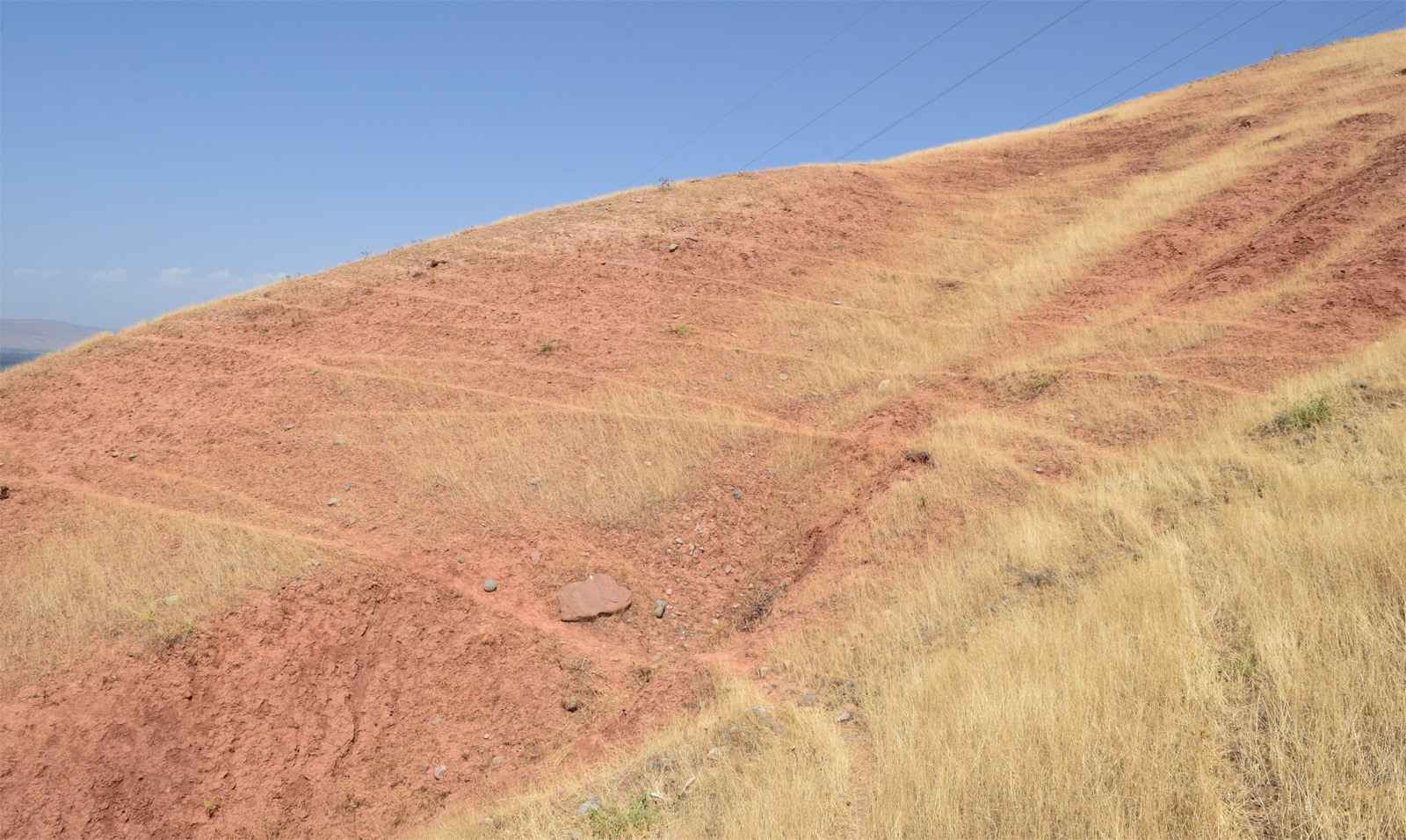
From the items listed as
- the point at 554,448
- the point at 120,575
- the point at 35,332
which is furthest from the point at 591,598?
the point at 35,332

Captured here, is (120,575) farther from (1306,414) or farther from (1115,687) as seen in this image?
(1306,414)

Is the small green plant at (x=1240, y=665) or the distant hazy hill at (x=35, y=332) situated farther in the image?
the distant hazy hill at (x=35, y=332)

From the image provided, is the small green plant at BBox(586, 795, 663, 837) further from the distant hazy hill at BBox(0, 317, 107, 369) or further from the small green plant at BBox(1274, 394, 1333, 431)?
the distant hazy hill at BBox(0, 317, 107, 369)

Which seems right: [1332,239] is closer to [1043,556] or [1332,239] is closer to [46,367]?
[1043,556]

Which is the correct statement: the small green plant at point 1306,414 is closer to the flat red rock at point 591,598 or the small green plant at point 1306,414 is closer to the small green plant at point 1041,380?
the small green plant at point 1041,380

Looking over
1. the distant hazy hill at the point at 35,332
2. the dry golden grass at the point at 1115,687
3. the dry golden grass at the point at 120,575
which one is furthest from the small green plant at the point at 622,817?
the distant hazy hill at the point at 35,332

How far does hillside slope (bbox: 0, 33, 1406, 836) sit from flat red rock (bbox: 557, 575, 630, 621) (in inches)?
7.3

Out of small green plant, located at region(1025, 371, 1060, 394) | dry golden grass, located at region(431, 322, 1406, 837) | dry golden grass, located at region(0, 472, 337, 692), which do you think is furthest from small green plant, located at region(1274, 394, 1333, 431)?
dry golden grass, located at region(0, 472, 337, 692)

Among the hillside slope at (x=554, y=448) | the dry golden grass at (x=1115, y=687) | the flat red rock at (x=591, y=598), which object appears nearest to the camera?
the dry golden grass at (x=1115, y=687)

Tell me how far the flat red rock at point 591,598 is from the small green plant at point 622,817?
12.2 ft

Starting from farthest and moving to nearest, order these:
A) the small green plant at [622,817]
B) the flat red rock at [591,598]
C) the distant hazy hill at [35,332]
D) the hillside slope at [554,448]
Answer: the distant hazy hill at [35,332]
the flat red rock at [591,598]
the hillside slope at [554,448]
the small green plant at [622,817]

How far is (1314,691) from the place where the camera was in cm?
327

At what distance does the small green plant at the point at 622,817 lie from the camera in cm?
407

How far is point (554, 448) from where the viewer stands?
10406mm
